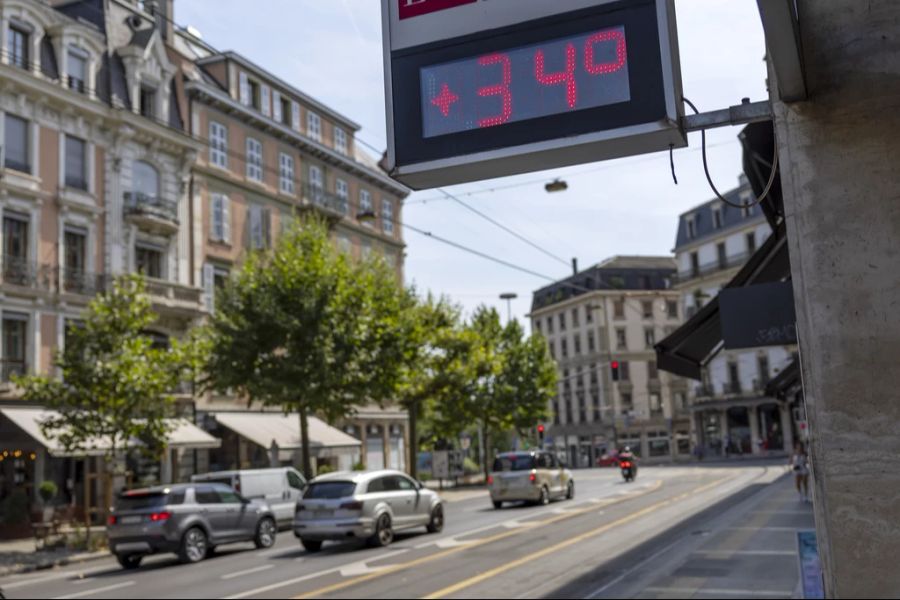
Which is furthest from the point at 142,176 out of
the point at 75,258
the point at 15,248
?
the point at 15,248

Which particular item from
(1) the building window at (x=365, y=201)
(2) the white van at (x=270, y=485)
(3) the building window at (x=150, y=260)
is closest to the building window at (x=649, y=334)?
(1) the building window at (x=365, y=201)

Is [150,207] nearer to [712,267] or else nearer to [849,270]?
[849,270]

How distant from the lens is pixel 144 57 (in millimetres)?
34938

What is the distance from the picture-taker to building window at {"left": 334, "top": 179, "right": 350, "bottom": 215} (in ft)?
151

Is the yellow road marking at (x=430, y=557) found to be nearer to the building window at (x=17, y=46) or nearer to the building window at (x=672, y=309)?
the building window at (x=17, y=46)

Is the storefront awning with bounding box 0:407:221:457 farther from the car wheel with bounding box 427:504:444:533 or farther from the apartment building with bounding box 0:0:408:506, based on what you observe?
the car wheel with bounding box 427:504:444:533

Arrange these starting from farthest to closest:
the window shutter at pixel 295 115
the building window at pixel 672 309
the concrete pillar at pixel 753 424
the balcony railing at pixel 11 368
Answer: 1. the building window at pixel 672 309
2. the concrete pillar at pixel 753 424
3. the window shutter at pixel 295 115
4. the balcony railing at pixel 11 368

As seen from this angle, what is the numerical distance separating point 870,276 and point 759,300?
2993mm

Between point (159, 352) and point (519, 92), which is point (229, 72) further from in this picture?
point (519, 92)

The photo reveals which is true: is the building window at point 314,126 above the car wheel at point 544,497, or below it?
above

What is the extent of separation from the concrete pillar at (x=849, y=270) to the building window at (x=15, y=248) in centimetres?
2879

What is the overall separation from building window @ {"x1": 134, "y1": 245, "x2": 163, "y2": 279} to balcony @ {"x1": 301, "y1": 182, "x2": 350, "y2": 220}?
9481 mm

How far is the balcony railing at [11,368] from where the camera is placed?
27875 mm

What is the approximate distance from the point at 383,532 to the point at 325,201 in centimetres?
2682
